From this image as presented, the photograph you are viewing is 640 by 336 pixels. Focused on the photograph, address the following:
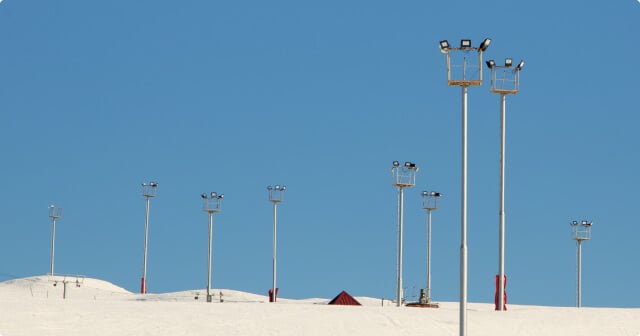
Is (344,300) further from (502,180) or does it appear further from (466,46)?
(466,46)

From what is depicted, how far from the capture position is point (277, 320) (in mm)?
48188

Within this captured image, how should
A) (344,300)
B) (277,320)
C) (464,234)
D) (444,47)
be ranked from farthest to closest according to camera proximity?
(344,300) < (277,320) < (444,47) < (464,234)

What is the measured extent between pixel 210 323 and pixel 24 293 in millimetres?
39300

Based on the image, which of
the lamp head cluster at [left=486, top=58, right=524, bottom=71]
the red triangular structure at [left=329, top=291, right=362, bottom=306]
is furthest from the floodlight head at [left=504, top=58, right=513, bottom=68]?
the red triangular structure at [left=329, top=291, right=362, bottom=306]

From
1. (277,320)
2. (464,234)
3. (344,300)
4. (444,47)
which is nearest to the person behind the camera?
(464,234)

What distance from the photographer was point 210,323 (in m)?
46.9

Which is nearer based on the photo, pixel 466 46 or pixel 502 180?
pixel 466 46

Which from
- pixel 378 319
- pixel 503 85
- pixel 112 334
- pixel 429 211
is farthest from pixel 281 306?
pixel 429 211

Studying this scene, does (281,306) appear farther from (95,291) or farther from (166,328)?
(95,291)

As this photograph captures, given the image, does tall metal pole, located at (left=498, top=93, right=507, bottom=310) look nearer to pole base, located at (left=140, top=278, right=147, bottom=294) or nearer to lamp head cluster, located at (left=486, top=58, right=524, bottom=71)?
lamp head cluster, located at (left=486, top=58, right=524, bottom=71)

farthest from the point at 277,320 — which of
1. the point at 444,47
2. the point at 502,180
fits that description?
the point at 444,47

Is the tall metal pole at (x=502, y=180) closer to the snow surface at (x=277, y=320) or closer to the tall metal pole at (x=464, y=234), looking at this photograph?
the snow surface at (x=277, y=320)

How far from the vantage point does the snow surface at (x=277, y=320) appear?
45.8 m

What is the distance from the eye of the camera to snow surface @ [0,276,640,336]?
45750mm
